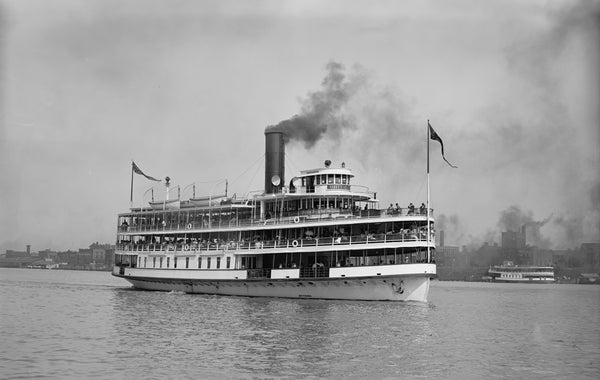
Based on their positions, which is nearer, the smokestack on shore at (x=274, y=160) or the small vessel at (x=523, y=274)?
the smokestack on shore at (x=274, y=160)

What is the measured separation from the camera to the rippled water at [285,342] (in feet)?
80.2

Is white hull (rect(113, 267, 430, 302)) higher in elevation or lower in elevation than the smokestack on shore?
lower

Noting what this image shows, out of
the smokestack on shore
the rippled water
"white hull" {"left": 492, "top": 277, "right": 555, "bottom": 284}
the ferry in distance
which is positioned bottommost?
the rippled water

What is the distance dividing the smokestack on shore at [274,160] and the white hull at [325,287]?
7.71m

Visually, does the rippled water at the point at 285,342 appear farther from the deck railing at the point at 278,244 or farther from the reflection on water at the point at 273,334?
the deck railing at the point at 278,244

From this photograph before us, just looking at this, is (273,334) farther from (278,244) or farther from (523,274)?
(523,274)

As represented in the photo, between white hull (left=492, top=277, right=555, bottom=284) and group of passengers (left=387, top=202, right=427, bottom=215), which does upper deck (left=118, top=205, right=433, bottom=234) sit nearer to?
group of passengers (left=387, top=202, right=427, bottom=215)

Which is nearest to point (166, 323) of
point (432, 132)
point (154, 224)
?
point (432, 132)

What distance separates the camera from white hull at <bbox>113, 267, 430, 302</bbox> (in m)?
47.4

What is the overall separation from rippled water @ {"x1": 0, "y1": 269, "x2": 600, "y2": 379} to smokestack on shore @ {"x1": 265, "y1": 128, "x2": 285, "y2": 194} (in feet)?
38.4

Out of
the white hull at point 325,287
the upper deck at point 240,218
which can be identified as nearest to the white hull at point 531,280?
the upper deck at point 240,218

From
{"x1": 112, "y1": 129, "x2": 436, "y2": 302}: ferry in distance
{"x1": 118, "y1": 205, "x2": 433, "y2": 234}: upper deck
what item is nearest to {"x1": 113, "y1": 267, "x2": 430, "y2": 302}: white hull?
{"x1": 112, "y1": 129, "x2": 436, "y2": 302}: ferry in distance

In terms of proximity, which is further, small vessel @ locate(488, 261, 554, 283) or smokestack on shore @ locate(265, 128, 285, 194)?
small vessel @ locate(488, 261, 554, 283)

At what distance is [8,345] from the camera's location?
2891 centimetres
